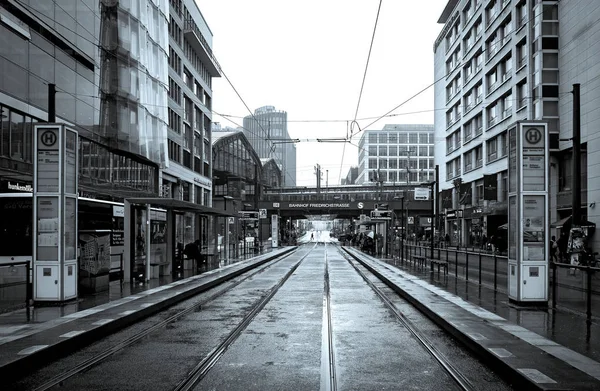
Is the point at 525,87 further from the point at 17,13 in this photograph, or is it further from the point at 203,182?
the point at 17,13

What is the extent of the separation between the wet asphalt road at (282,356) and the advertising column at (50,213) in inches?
103

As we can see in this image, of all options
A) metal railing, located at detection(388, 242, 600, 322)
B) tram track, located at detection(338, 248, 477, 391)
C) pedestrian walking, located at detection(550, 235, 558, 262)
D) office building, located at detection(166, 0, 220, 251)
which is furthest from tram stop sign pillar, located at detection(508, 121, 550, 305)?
office building, located at detection(166, 0, 220, 251)

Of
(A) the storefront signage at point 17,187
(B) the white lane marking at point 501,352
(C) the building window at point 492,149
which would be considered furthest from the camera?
(C) the building window at point 492,149

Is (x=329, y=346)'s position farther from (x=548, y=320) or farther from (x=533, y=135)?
(x=533, y=135)

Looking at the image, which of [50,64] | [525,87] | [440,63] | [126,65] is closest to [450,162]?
[440,63]

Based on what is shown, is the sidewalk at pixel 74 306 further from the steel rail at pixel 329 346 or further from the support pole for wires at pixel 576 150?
the support pole for wires at pixel 576 150

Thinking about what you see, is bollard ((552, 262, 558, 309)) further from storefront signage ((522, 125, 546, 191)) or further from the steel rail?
the steel rail

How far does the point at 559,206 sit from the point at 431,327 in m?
32.2

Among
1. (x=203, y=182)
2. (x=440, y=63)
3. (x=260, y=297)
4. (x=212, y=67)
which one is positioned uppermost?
(x=440, y=63)

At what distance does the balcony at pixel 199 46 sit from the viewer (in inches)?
1833

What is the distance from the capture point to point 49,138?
497 inches

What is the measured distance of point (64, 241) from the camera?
12.6 meters

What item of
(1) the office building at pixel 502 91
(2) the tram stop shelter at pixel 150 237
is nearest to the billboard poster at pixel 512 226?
(2) the tram stop shelter at pixel 150 237

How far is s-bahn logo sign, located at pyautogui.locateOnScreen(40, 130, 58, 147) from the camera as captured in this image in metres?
12.6
